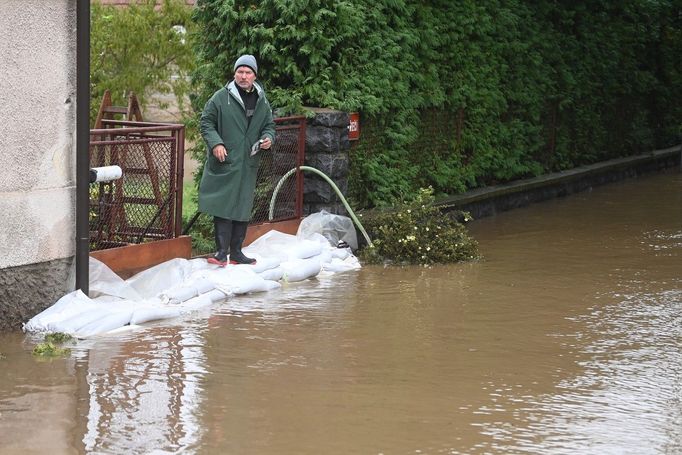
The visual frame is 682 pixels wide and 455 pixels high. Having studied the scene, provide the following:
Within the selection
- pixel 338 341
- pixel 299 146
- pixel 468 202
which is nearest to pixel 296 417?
pixel 338 341

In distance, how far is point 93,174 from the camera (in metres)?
9.72

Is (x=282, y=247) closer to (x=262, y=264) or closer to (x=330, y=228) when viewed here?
(x=262, y=264)

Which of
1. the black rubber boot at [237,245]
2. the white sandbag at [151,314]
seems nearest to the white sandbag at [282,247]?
the black rubber boot at [237,245]

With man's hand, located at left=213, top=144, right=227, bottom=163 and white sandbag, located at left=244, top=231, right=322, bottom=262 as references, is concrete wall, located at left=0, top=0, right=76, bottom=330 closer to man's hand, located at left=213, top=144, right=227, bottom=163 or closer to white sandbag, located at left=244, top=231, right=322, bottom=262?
man's hand, located at left=213, top=144, right=227, bottom=163

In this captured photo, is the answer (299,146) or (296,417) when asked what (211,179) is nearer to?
(299,146)

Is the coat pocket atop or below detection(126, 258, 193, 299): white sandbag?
atop

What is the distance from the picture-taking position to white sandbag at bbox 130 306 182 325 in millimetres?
9477

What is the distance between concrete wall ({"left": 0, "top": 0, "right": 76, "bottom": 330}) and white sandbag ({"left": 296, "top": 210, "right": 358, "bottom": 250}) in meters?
3.73

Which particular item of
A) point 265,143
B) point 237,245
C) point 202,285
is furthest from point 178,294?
point 265,143

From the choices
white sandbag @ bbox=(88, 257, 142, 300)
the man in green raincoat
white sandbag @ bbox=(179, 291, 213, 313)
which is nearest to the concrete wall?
white sandbag @ bbox=(88, 257, 142, 300)

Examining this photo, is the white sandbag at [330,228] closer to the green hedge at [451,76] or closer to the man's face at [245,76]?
the green hedge at [451,76]

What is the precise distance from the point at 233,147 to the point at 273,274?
3.80 ft

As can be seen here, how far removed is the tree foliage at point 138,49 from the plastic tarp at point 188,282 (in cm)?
980

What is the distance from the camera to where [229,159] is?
1133 cm
